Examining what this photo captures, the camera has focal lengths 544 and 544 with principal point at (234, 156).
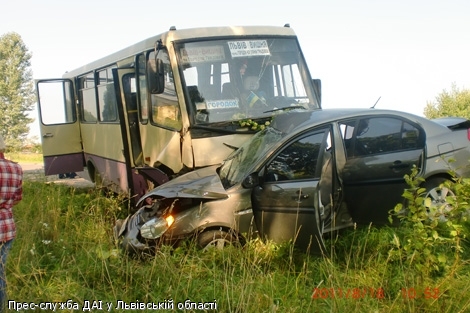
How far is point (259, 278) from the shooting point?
191 inches

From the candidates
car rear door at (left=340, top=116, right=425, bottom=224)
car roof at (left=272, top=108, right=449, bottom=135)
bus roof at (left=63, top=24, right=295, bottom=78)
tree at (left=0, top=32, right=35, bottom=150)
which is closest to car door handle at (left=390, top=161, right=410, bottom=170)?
car rear door at (left=340, top=116, right=425, bottom=224)

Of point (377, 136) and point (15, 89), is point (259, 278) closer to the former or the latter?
point (377, 136)

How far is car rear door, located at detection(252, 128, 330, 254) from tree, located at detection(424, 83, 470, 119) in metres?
39.7

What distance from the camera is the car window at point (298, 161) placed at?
19.0 ft

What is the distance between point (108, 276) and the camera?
200 inches

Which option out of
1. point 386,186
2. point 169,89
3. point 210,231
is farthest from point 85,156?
point 386,186

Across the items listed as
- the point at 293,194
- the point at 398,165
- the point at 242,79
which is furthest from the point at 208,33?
the point at 398,165

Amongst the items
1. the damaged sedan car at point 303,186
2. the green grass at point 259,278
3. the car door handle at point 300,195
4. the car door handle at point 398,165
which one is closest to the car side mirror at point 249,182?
the damaged sedan car at point 303,186

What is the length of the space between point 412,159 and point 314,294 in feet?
7.51

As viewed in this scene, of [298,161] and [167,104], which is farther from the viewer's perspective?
[167,104]

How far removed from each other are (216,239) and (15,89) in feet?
190

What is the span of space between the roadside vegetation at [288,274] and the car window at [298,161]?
74cm

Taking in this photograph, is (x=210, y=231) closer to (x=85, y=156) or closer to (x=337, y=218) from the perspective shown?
(x=337, y=218)
